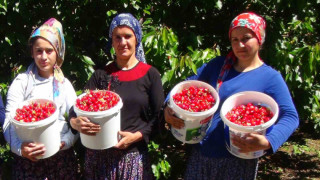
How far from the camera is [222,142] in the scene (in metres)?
2.32

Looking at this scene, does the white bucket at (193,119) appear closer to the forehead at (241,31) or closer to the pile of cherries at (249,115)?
the pile of cherries at (249,115)

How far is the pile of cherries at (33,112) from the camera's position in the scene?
227cm

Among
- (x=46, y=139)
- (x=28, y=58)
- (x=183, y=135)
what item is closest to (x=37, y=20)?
(x=28, y=58)

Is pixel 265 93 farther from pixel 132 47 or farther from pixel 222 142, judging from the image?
pixel 132 47

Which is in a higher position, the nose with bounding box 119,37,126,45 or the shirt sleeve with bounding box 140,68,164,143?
the nose with bounding box 119,37,126,45

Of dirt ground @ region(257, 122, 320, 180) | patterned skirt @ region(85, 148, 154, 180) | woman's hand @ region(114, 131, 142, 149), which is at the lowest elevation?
dirt ground @ region(257, 122, 320, 180)

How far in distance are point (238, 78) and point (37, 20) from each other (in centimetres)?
176

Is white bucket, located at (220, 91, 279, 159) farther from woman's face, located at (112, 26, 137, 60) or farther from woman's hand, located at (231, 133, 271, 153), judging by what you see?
woman's face, located at (112, 26, 137, 60)

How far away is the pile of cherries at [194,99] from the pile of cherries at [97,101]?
1.21ft

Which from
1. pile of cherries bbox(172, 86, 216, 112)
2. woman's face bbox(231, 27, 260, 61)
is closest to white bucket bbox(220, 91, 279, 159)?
pile of cherries bbox(172, 86, 216, 112)

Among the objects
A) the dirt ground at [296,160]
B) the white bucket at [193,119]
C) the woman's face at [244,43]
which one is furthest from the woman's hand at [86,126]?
the dirt ground at [296,160]

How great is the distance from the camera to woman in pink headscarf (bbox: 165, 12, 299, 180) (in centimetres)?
212

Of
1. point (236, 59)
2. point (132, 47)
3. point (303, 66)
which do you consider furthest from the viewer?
point (303, 66)

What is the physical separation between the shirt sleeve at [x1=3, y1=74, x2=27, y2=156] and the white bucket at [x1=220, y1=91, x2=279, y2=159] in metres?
1.24
